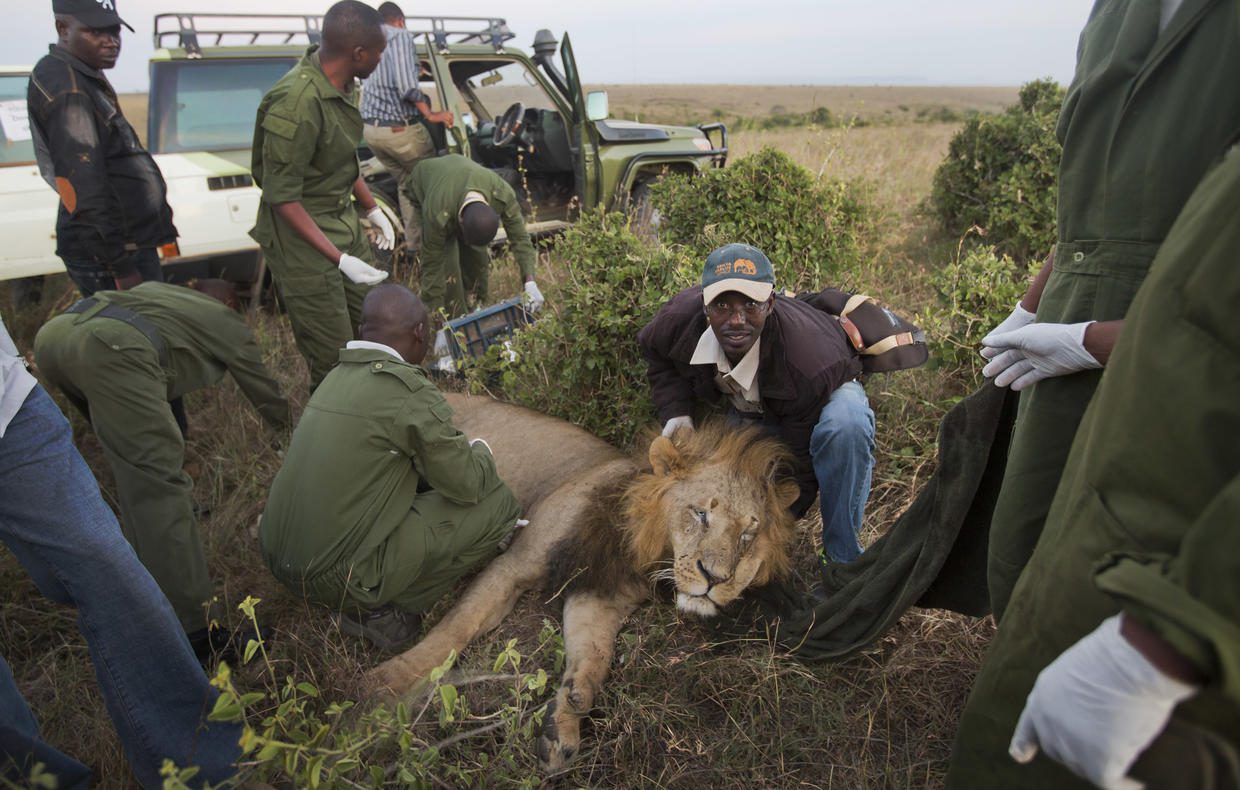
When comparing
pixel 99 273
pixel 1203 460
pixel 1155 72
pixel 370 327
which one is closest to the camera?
pixel 1203 460

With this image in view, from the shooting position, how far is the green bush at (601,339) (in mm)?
3967

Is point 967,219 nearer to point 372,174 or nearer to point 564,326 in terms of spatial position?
point 564,326

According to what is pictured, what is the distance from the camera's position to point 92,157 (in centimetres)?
384

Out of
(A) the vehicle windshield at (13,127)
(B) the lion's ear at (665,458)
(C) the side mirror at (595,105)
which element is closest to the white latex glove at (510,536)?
(B) the lion's ear at (665,458)

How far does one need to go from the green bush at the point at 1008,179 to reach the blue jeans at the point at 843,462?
404 cm

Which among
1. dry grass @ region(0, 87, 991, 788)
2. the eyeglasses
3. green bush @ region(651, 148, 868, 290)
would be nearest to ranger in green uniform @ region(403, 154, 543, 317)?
green bush @ region(651, 148, 868, 290)

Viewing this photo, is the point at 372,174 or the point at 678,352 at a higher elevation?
the point at 372,174

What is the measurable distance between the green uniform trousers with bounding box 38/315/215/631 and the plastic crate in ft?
6.39

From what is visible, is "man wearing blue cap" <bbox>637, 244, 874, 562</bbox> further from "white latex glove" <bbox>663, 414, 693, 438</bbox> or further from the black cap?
the black cap

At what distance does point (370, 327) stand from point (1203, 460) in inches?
108

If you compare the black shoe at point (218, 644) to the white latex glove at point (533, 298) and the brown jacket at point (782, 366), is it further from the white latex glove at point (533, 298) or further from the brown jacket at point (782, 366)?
the white latex glove at point (533, 298)

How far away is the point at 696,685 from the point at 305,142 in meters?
3.25

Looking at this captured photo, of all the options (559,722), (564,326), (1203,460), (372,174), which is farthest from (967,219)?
(1203,460)

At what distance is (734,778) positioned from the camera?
2.30 metres
